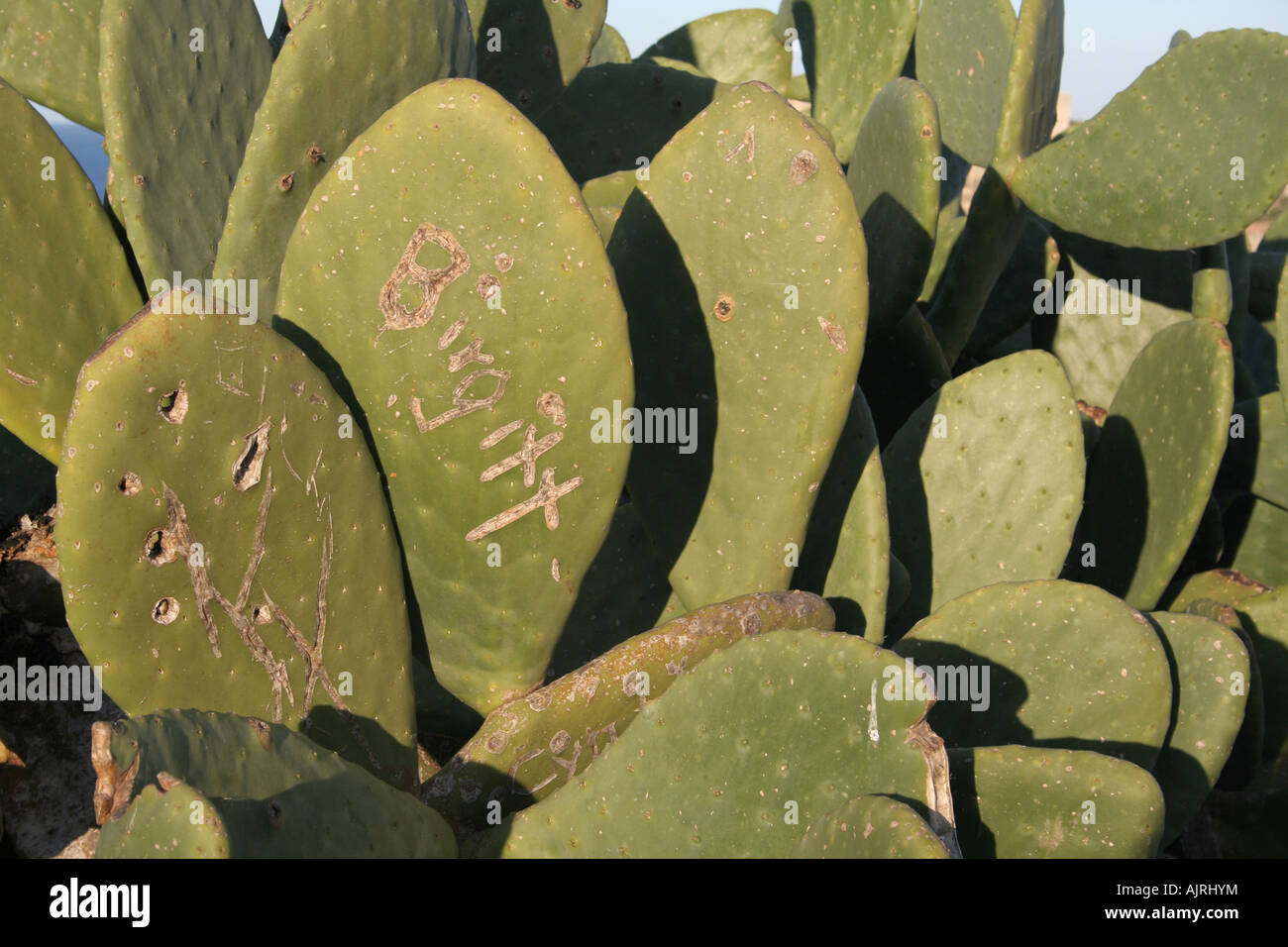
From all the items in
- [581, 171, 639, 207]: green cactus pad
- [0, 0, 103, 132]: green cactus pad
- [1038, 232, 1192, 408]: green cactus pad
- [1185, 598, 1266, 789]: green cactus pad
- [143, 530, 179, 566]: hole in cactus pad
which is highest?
[0, 0, 103, 132]: green cactus pad

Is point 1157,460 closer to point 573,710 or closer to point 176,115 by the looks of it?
point 573,710

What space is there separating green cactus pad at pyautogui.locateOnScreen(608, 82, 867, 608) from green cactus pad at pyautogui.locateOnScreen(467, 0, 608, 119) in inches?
28.1

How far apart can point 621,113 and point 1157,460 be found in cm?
114

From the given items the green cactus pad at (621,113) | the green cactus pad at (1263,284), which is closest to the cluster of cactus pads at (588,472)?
the green cactus pad at (621,113)

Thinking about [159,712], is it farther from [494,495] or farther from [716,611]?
[716,611]

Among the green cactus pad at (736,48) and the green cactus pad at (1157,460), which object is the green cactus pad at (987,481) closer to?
the green cactus pad at (1157,460)

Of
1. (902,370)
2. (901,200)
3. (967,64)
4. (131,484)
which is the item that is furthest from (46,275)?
(967,64)

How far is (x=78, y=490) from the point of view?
0.94 metres

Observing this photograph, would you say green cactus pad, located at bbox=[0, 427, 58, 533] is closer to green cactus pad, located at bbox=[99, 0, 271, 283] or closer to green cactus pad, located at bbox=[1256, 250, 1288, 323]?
green cactus pad, located at bbox=[99, 0, 271, 283]

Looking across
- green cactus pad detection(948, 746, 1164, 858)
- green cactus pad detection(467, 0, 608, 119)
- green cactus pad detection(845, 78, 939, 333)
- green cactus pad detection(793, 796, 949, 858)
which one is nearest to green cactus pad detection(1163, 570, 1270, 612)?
green cactus pad detection(845, 78, 939, 333)

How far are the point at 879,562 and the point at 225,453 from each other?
2.49 ft

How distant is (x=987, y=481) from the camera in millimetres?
1597

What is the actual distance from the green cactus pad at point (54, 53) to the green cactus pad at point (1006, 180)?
4.69ft

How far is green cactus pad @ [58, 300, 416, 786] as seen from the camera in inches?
37.5
